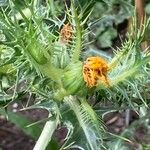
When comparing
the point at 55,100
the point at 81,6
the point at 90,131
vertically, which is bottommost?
the point at 90,131

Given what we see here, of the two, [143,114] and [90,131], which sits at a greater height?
[90,131]

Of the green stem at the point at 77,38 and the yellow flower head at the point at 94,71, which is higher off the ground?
the green stem at the point at 77,38

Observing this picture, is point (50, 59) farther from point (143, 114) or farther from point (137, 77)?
point (143, 114)

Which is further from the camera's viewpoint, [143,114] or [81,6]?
[143,114]

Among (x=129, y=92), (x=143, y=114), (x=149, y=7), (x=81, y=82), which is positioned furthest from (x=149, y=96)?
(x=149, y=7)

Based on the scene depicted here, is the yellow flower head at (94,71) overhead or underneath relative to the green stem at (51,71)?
underneath
